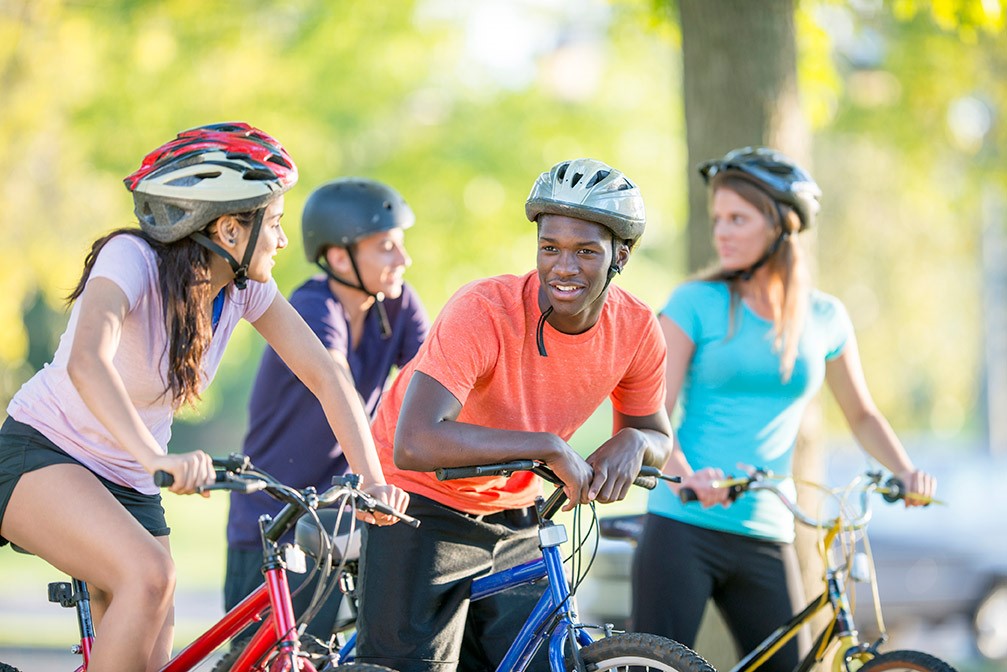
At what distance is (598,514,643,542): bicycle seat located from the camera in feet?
17.4

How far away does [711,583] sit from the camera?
4.69 meters

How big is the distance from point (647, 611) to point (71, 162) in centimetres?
1021

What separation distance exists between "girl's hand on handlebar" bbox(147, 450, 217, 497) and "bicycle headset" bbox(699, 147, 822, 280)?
247 centimetres

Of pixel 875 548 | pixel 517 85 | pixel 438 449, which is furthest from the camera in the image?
pixel 517 85

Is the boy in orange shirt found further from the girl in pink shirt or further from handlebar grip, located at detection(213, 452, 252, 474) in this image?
handlebar grip, located at detection(213, 452, 252, 474)

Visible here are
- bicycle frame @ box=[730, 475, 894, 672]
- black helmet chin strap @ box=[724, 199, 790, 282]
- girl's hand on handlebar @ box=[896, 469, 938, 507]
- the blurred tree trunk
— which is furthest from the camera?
the blurred tree trunk

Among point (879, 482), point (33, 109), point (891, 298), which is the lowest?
point (879, 482)

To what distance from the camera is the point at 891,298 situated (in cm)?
1997

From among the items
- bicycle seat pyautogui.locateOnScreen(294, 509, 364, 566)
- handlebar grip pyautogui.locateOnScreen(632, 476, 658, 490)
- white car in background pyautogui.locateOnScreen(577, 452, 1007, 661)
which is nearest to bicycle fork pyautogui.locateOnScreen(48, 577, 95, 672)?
bicycle seat pyautogui.locateOnScreen(294, 509, 364, 566)

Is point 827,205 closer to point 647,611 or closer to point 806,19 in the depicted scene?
point 806,19

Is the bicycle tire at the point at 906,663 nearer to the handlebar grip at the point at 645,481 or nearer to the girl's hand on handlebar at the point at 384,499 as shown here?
the handlebar grip at the point at 645,481

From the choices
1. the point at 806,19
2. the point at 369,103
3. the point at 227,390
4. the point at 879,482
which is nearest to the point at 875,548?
the point at 806,19

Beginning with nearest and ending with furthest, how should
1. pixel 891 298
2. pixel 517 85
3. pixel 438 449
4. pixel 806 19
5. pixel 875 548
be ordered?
1. pixel 438 449
2. pixel 806 19
3. pixel 875 548
4. pixel 517 85
5. pixel 891 298

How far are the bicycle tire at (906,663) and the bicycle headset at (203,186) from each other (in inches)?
89.7
